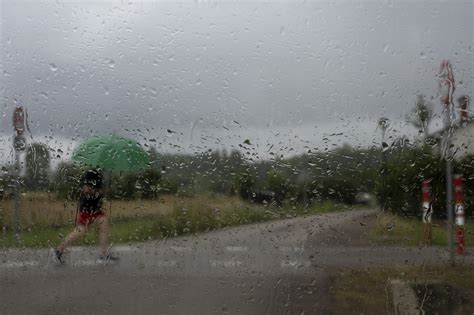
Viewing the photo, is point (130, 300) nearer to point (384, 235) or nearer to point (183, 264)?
point (183, 264)

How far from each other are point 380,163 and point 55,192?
234 centimetres

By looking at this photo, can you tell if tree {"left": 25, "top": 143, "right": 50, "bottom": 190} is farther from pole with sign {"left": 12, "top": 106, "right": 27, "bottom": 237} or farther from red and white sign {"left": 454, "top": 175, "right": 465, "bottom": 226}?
red and white sign {"left": 454, "top": 175, "right": 465, "bottom": 226}

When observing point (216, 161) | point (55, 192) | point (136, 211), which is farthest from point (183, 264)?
point (55, 192)

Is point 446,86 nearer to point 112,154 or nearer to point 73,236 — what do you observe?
point 112,154

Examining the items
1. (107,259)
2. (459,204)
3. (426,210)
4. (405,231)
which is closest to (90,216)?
(107,259)

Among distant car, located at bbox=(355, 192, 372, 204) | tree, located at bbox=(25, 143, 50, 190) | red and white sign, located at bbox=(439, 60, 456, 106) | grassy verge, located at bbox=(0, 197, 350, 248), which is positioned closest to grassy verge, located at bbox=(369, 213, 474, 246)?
distant car, located at bbox=(355, 192, 372, 204)

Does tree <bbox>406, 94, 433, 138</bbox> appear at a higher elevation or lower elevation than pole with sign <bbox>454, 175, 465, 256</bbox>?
higher

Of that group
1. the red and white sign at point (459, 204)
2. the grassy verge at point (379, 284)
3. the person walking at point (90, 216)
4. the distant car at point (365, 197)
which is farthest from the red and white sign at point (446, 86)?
the person walking at point (90, 216)

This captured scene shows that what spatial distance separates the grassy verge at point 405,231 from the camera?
4.11 metres

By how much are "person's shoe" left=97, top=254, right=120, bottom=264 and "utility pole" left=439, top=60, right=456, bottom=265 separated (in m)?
2.36

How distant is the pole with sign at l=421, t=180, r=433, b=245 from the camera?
4113mm

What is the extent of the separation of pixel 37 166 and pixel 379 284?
8.56 ft

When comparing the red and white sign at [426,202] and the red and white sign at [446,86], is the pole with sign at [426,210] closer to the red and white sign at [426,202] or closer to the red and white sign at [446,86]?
the red and white sign at [426,202]

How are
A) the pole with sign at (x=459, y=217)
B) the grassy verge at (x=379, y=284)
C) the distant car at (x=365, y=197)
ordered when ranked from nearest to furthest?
the grassy verge at (x=379, y=284), the pole with sign at (x=459, y=217), the distant car at (x=365, y=197)
